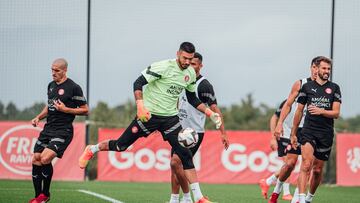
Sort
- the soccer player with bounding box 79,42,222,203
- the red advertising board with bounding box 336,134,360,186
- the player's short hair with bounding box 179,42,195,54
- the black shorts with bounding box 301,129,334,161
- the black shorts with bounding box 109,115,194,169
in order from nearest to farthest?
the player's short hair with bounding box 179,42,195,54, the soccer player with bounding box 79,42,222,203, the black shorts with bounding box 109,115,194,169, the black shorts with bounding box 301,129,334,161, the red advertising board with bounding box 336,134,360,186

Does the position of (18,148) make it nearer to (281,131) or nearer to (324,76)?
(281,131)

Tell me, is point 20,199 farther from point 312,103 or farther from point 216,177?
point 216,177

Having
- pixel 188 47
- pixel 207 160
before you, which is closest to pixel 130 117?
pixel 207 160

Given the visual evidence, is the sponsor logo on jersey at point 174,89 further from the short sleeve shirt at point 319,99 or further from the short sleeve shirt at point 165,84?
the short sleeve shirt at point 319,99

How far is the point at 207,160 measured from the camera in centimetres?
2628

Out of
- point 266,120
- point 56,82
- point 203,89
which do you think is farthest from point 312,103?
point 266,120

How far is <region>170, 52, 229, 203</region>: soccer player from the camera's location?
14023 mm

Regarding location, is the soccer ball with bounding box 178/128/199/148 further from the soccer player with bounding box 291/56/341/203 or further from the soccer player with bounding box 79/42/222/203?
the soccer player with bounding box 291/56/341/203

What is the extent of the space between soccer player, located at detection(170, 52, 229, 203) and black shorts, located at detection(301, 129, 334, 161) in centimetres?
126

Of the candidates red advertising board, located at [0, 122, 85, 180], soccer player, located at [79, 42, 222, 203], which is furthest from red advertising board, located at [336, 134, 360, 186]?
soccer player, located at [79, 42, 222, 203]

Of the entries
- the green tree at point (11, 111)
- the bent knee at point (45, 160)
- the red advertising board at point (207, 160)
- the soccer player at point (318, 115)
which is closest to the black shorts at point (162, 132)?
the bent knee at point (45, 160)

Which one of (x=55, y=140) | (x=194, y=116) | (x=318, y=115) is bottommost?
(x=55, y=140)

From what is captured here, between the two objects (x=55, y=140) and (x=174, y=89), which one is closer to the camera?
(x=174, y=89)

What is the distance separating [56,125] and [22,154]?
11.5 meters
